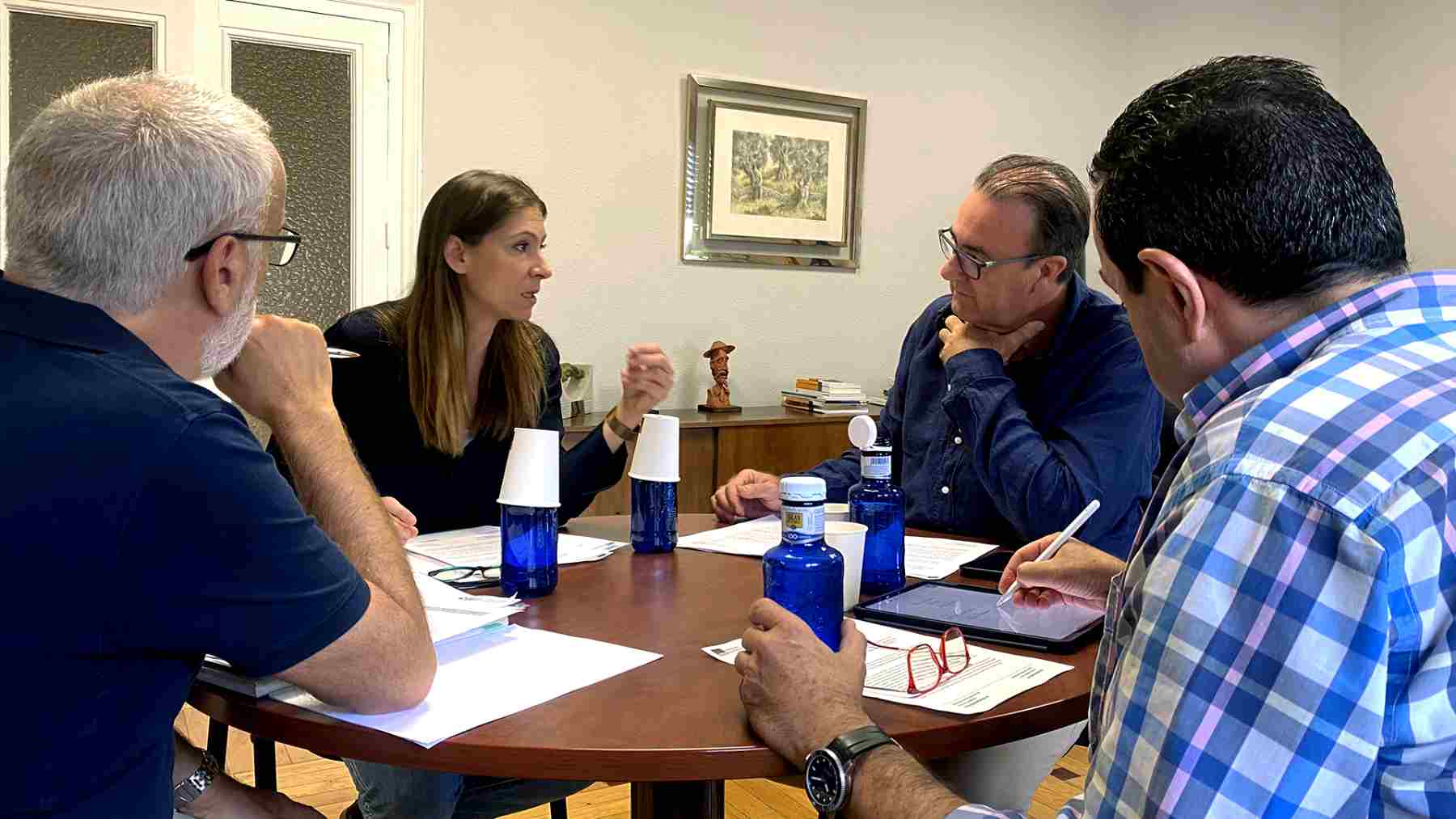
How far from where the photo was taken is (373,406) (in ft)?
7.82

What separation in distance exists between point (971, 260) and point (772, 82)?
108 inches

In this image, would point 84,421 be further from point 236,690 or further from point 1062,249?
point 1062,249

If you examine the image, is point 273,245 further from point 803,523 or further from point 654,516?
point 654,516

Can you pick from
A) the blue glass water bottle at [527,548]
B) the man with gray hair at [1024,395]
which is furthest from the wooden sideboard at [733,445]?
the blue glass water bottle at [527,548]

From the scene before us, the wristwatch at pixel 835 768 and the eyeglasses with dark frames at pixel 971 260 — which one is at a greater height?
the eyeglasses with dark frames at pixel 971 260

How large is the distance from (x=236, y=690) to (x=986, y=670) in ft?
2.66

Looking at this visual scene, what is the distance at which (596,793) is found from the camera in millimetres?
2953

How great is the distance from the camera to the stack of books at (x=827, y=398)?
4.65m

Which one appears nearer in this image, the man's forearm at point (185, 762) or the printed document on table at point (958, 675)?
the printed document on table at point (958, 675)

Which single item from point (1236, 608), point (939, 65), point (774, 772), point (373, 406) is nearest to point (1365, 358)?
point (1236, 608)

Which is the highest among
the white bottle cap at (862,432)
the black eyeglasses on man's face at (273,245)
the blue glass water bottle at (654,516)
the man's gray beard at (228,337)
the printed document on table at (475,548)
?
the black eyeglasses on man's face at (273,245)

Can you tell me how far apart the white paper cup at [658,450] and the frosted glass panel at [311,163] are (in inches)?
99.1

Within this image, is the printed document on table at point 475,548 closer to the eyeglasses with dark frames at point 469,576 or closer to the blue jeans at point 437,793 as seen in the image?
the eyeglasses with dark frames at point 469,576

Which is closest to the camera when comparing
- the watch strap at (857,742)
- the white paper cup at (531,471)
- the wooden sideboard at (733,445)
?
the watch strap at (857,742)
